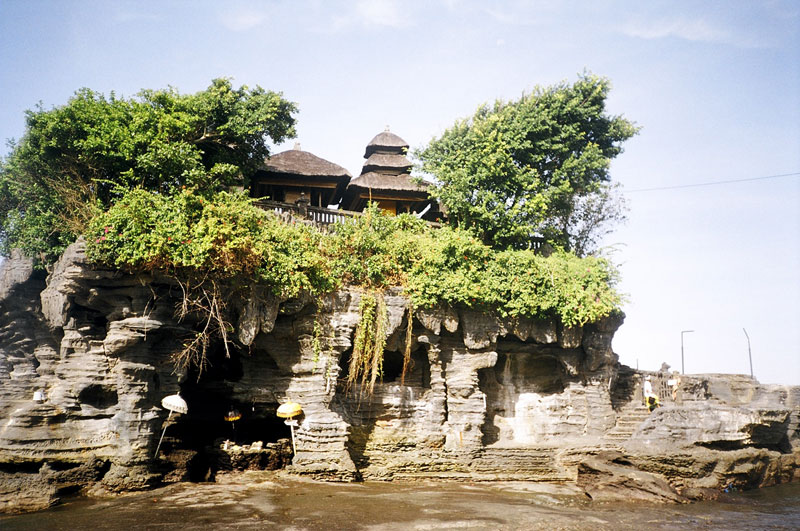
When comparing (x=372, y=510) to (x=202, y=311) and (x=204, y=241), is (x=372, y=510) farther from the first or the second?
(x=204, y=241)

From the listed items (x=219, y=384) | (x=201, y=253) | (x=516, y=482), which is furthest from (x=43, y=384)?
(x=516, y=482)

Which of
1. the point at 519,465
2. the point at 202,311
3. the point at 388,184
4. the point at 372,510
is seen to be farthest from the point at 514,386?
the point at 202,311

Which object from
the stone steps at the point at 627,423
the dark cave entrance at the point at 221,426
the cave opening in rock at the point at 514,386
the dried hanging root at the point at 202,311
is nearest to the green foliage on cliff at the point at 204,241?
the dried hanging root at the point at 202,311

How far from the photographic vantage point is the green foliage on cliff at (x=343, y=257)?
1426 centimetres

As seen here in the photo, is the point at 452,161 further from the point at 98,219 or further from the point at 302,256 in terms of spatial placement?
the point at 98,219

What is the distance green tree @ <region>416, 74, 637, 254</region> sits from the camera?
20562 mm

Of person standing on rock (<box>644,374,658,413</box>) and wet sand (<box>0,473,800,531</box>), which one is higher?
person standing on rock (<box>644,374,658,413</box>)

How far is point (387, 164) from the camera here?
949 inches

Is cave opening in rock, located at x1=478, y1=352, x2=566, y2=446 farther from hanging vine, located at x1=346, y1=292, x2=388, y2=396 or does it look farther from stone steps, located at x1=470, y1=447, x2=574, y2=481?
hanging vine, located at x1=346, y1=292, x2=388, y2=396

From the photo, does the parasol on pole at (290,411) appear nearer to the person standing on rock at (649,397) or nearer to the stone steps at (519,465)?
the stone steps at (519,465)

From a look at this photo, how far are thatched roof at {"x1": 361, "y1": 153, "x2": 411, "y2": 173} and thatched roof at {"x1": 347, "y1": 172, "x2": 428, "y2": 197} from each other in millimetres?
736

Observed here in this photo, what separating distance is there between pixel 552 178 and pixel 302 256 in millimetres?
10539

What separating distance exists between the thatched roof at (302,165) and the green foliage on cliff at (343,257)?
11.6 feet

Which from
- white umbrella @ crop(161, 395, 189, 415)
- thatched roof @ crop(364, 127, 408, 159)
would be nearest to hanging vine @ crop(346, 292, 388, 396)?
white umbrella @ crop(161, 395, 189, 415)
